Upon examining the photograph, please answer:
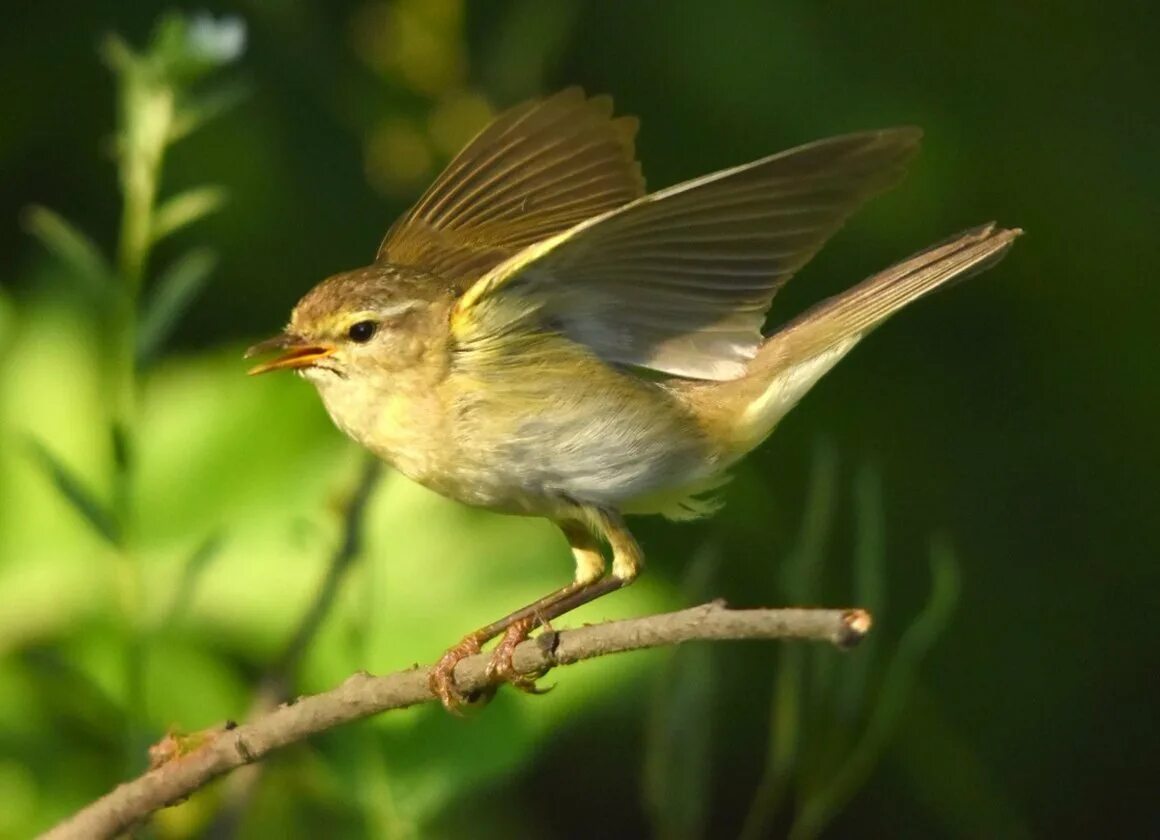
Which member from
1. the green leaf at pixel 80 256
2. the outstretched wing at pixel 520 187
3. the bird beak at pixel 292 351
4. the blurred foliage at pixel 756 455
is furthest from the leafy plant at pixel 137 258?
the blurred foliage at pixel 756 455

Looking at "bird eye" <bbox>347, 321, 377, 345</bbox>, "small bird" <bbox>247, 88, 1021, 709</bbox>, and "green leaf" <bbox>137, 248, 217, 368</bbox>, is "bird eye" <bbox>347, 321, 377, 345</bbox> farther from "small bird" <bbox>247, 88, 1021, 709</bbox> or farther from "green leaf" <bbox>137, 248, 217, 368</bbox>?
"green leaf" <bbox>137, 248, 217, 368</bbox>

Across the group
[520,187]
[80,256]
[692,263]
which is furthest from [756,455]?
[80,256]

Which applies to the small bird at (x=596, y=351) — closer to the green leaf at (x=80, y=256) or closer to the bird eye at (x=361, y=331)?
the bird eye at (x=361, y=331)

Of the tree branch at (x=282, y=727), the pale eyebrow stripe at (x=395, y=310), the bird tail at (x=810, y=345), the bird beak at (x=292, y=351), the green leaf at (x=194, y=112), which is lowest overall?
the tree branch at (x=282, y=727)

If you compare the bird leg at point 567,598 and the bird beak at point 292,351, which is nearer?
the bird leg at point 567,598

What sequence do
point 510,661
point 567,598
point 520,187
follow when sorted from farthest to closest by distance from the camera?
point 520,187 < point 567,598 < point 510,661

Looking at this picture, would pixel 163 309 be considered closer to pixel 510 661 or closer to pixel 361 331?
pixel 361 331

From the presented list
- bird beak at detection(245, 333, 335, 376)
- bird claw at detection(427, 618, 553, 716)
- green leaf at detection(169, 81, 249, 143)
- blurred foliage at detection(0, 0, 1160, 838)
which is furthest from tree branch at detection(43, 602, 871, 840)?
blurred foliage at detection(0, 0, 1160, 838)
